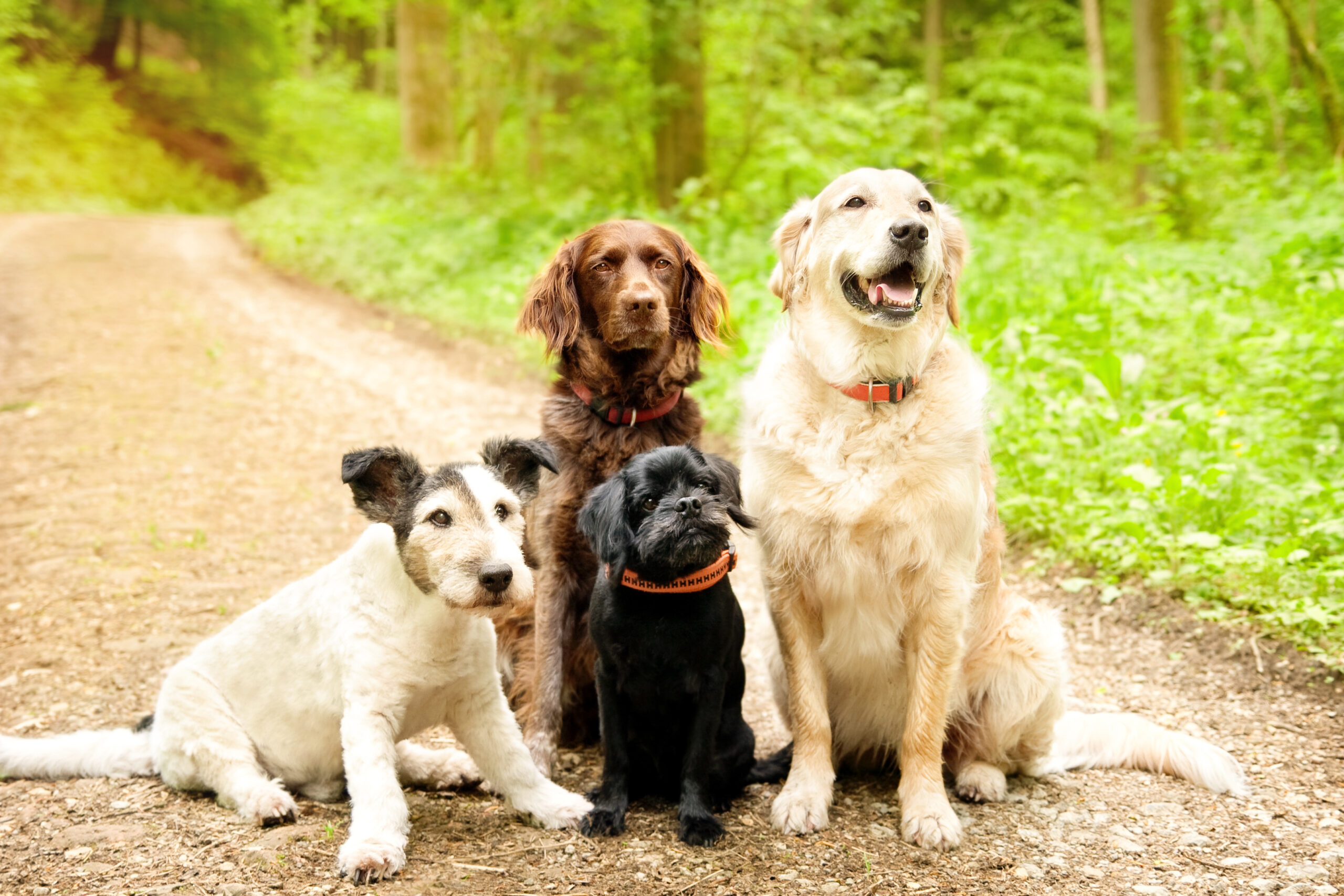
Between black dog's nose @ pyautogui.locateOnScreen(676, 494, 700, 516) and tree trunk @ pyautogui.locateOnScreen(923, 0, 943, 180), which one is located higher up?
tree trunk @ pyautogui.locateOnScreen(923, 0, 943, 180)

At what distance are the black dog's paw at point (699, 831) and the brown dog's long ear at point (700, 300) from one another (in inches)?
79.4

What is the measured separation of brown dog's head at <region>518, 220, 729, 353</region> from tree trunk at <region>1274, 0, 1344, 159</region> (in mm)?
9620

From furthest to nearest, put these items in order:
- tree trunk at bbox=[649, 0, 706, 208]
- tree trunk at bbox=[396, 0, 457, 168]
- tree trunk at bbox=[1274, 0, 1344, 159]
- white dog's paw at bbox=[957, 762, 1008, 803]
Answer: tree trunk at bbox=[396, 0, 457, 168] → tree trunk at bbox=[649, 0, 706, 208] → tree trunk at bbox=[1274, 0, 1344, 159] → white dog's paw at bbox=[957, 762, 1008, 803]

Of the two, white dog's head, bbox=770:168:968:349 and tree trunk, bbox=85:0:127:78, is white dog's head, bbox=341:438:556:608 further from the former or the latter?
tree trunk, bbox=85:0:127:78

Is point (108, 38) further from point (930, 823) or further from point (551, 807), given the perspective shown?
point (930, 823)

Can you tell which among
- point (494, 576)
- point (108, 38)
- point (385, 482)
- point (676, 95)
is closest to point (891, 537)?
point (494, 576)

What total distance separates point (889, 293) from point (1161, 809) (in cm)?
212

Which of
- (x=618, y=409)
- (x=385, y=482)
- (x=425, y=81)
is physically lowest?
(x=385, y=482)

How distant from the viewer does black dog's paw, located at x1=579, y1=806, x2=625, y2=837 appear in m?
3.35

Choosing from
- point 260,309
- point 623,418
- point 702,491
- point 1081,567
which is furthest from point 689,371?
point 260,309

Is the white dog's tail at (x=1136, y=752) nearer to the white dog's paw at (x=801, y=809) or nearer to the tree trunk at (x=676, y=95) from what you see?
the white dog's paw at (x=801, y=809)

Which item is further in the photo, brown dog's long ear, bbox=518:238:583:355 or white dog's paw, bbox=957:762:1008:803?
brown dog's long ear, bbox=518:238:583:355

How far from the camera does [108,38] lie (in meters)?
32.6


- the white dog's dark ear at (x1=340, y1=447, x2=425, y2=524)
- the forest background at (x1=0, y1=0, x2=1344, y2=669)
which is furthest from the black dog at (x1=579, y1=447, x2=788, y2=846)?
the forest background at (x1=0, y1=0, x2=1344, y2=669)
